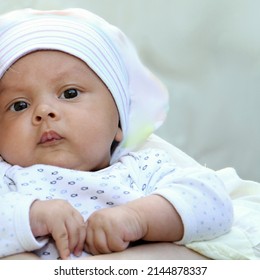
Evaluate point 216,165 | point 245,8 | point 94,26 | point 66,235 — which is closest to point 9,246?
point 66,235

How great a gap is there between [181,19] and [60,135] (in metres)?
0.51

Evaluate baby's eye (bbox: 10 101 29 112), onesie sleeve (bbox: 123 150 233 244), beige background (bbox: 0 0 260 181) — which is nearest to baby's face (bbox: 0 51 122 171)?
baby's eye (bbox: 10 101 29 112)

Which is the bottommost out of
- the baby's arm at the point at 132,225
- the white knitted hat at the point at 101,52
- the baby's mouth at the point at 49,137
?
the baby's arm at the point at 132,225

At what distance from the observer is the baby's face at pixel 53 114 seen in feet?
3.38

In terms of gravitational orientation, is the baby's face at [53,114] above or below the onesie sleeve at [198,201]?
above

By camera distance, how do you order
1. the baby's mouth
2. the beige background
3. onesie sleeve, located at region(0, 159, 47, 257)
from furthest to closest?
the beige background, the baby's mouth, onesie sleeve, located at region(0, 159, 47, 257)

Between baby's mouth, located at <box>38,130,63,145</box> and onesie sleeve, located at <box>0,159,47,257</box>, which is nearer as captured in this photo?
onesie sleeve, located at <box>0,159,47,257</box>

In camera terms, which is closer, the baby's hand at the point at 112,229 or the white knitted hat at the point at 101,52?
the baby's hand at the point at 112,229

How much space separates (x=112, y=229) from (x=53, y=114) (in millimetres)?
229

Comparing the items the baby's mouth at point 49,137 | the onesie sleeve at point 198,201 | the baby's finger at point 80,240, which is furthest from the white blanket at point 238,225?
the baby's mouth at point 49,137

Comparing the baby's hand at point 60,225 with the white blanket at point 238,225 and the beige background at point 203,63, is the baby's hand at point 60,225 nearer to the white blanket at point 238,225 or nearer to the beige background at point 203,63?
the white blanket at point 238,225

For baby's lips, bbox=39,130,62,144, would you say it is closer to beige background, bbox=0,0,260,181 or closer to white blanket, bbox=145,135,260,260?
white blanket, bbox=145,135,260,260

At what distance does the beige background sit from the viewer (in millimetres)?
1384

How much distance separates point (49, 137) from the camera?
1.02 m
